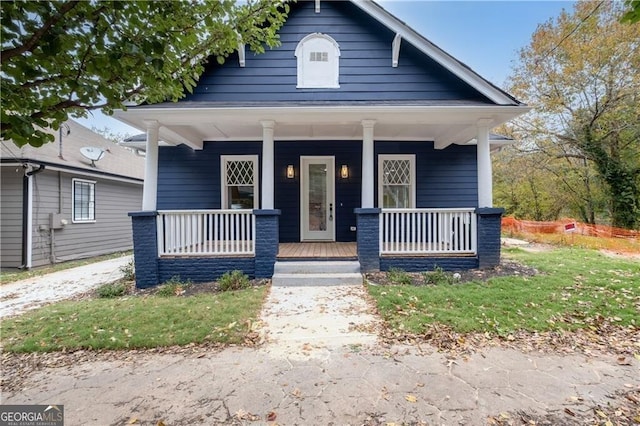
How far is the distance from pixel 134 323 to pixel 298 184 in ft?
16.4

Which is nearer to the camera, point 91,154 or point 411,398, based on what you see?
point 411,398

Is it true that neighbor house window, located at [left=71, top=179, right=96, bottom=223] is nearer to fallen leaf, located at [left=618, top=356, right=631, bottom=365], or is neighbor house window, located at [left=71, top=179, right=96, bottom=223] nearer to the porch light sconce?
the porch light sconce

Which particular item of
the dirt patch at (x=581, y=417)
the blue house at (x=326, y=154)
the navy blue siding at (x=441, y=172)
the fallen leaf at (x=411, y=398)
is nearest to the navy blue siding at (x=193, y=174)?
the blue house at (x=326, y=154)

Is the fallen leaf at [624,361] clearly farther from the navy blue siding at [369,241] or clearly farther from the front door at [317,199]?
the front door at [317,199]

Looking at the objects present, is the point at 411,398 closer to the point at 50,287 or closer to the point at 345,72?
the point at 345,72

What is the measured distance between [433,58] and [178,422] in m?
7.02

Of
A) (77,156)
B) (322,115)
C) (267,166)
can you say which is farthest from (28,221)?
(322,115)

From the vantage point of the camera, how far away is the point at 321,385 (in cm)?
257

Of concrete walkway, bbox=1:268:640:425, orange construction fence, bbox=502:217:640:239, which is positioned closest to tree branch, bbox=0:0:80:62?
concrete walkway, bbox=1:268:640:425

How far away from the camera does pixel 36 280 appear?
6734mm

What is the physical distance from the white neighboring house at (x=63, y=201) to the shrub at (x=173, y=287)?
16.5 feet

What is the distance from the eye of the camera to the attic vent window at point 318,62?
6.40m

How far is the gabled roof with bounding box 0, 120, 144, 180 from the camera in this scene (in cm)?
820

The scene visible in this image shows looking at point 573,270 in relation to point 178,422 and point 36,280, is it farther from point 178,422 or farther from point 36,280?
point 36,280
